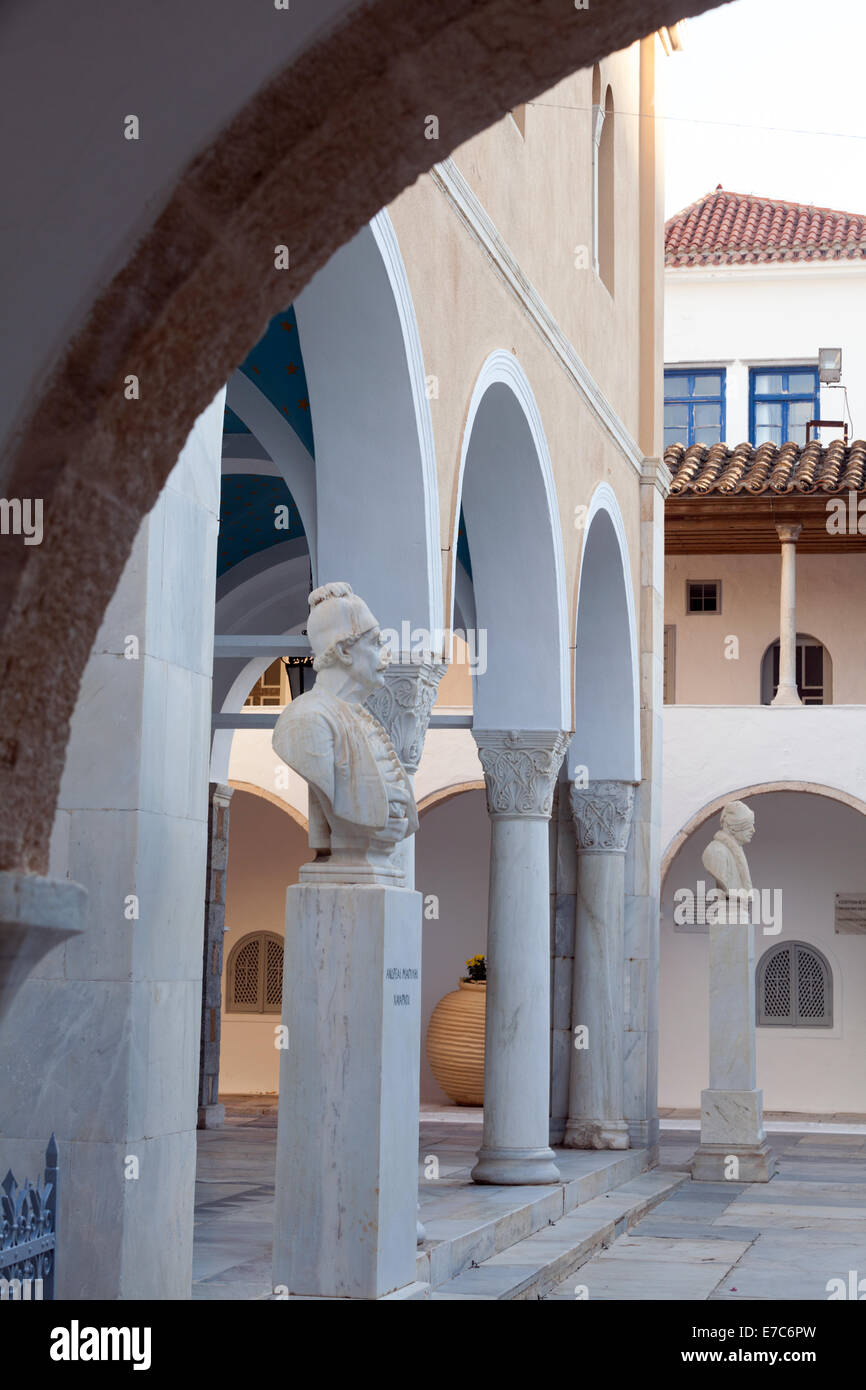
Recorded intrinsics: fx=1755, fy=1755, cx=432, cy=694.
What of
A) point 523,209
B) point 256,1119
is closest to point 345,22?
point 523,209

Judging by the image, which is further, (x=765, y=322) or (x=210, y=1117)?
(x=765, y=322)

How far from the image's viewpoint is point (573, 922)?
1341cm

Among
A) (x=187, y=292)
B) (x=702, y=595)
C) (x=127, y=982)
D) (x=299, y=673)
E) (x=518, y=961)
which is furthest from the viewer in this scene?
(x=702, y=595)

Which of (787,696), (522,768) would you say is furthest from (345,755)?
(787,696)

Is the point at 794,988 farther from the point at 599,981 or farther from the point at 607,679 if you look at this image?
the point at 607,679

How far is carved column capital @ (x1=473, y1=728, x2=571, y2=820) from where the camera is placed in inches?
408

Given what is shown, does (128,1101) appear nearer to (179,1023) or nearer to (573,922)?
(179,1023)

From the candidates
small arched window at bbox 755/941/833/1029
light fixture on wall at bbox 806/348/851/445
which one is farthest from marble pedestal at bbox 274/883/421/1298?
light fixture on wall at bbox 806/348/851/445

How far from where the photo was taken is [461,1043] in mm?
18156

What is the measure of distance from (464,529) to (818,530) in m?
9.58

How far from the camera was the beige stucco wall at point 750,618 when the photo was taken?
2034 cm

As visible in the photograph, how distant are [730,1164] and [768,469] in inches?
362

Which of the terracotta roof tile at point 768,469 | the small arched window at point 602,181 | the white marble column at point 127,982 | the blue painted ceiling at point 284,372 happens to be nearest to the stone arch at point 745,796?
the terracotta roof tile at point 768,469

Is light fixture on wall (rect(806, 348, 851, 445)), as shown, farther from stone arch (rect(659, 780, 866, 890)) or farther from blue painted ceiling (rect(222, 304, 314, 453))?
blue painted ceiling (rect(222, 304, 314, 453))
